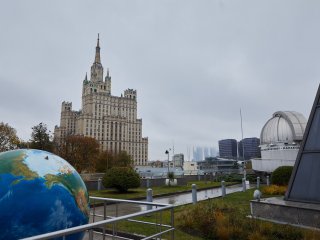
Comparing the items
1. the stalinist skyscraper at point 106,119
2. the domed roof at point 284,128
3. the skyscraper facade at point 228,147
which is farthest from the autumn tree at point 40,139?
the skyscraper facade at point 228,147

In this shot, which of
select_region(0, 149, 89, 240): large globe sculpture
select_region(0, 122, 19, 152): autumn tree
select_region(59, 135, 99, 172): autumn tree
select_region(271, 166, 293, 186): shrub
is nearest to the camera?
select_region(0, 149, 89, 240): large globe sculpture

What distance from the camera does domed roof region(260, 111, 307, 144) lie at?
43.9 metres

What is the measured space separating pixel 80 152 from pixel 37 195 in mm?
53726

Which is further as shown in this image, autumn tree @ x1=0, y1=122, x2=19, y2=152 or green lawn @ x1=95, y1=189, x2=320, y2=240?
autumn tree @ x1=0, y1=122, x2=19, y2=152

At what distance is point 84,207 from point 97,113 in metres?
157

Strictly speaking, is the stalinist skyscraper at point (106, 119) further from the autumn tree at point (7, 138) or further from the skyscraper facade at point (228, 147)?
the autumn tree at point (7, 138)

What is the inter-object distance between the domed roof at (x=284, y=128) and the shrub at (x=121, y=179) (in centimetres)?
2975

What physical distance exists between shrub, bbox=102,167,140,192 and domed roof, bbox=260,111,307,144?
29.8 meters

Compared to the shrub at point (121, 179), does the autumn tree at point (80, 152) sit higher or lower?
higher

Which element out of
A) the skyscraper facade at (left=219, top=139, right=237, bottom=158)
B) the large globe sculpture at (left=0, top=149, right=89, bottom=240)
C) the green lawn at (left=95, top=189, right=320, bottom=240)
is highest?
the skyscraper facade at (left=219, top=139, right=237, bottom=158)

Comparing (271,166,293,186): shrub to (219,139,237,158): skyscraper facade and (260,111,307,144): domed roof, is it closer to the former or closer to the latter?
(260,111,307,144): domed roof

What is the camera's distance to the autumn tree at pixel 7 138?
44669 millimetres

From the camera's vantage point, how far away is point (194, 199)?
57.0ft

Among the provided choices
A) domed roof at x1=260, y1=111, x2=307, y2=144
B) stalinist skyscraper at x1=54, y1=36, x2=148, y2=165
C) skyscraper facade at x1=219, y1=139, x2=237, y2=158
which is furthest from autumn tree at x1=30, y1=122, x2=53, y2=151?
skyscraper facade at x1=219, y1=139, x2=237, y2=158
